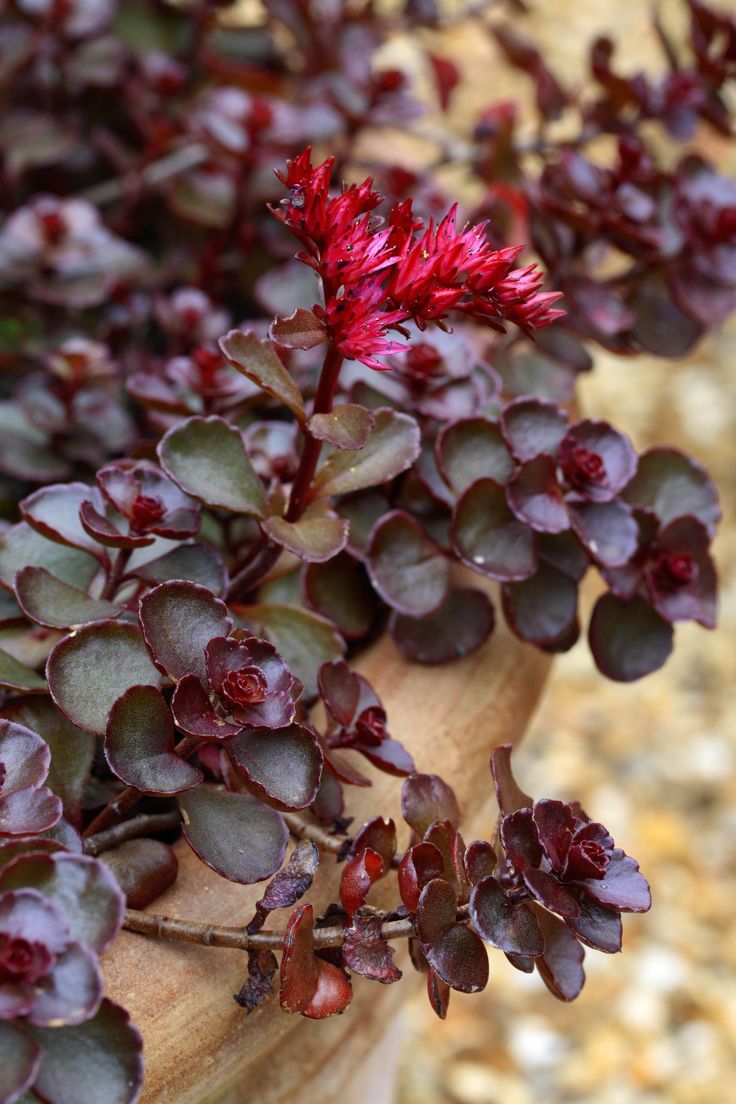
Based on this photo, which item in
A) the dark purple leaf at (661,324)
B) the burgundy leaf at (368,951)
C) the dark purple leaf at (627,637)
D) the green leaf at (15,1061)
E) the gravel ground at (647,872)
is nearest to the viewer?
the green leaf at (15,1061)

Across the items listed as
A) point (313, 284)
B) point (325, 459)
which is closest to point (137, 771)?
point (325, 459)

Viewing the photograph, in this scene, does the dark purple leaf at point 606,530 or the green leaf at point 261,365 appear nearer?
the green leaf at point 261,365

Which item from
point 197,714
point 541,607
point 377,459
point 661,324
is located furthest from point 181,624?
point 661,324

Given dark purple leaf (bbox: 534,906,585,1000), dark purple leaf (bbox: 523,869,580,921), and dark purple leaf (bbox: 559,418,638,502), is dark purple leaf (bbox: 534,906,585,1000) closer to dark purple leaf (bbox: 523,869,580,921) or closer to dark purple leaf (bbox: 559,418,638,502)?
dark purple leaf (bbox: 523,869,580,921)

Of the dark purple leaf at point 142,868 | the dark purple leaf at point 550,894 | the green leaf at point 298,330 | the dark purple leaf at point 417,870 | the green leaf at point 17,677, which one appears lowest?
the dark purple leaf at point 142,868

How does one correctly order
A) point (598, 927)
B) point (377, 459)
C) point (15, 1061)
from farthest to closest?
1. point (377, 459)
2. point (598, 927)
3. point (15, 1061)

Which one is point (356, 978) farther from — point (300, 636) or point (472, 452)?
point (472, 452)

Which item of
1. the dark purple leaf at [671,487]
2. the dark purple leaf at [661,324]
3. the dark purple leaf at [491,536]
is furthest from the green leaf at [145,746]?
the dark purple leaf at [661,324]

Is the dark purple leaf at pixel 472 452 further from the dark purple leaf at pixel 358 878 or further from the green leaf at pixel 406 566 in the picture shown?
the dark purple leaf at pixel 358 878
